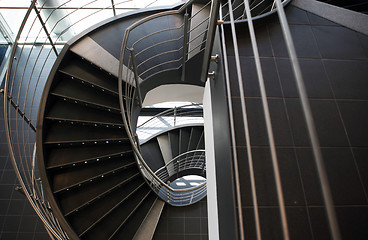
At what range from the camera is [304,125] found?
4.17ft

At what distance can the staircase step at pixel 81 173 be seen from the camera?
85.0 inches

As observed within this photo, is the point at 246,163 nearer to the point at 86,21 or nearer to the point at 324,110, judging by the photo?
the point at 324,110

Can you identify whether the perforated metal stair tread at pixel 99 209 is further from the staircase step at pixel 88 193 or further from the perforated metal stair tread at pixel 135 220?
the perforated metal stair tread at pixel 135 220

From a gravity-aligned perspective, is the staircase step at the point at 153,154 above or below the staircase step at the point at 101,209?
above

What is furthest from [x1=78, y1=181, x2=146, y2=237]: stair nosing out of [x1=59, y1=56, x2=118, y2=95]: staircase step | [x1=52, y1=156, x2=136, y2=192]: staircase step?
[x1=59, y1=56, x2=118, y2=95]: staircase step

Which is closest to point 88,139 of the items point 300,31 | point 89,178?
point 89,178

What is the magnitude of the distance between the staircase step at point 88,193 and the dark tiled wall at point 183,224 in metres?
1.11

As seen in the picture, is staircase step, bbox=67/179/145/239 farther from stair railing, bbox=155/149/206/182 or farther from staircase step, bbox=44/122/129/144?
stair railing, bbox=155/149/206/182

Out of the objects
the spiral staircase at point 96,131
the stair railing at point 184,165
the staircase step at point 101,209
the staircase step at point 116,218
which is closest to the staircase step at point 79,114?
the spiral staircase at point 96,131

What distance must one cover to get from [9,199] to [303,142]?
4.32 m

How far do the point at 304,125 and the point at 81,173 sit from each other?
2093 mm

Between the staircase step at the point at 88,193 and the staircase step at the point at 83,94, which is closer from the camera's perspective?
the staircase step at the point at 88,193

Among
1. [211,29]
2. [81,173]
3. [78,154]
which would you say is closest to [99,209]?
[81,173]

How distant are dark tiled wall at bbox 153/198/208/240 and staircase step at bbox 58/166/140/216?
1110 millimetres
